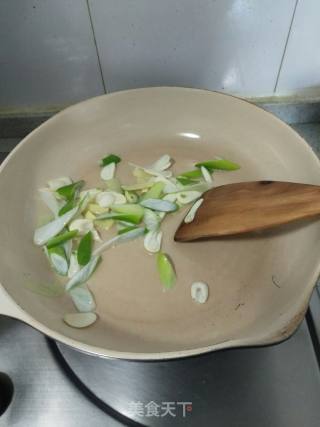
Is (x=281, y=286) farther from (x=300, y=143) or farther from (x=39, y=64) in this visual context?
(x=39, y=64)

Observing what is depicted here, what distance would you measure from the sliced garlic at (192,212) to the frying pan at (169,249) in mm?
25

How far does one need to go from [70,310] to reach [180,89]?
334 millimetres

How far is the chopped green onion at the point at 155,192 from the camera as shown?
1.86ft

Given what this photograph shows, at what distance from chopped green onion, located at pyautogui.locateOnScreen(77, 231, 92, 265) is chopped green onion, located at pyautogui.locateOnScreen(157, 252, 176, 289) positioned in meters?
0.09

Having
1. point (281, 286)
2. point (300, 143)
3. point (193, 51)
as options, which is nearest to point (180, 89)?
point (193, 51)

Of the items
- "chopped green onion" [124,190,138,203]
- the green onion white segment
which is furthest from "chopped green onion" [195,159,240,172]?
"chopped green onion" [124,190,138,203]

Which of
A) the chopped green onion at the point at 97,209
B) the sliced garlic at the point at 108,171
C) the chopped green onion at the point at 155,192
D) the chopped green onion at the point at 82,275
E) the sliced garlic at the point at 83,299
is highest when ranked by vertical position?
the sliced garlic at the point at 108,171

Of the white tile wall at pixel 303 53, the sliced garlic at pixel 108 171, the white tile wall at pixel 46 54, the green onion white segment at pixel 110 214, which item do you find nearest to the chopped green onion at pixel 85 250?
the green onion white segment at pixel 110 214

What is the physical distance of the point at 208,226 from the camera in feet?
1.66

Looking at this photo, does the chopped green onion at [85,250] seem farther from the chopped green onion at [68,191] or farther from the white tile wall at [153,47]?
the white tile wall at [153,47]

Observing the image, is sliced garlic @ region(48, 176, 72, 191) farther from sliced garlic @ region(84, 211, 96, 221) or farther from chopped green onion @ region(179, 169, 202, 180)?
chopped green onion @ region(179, 169, 202, 180)

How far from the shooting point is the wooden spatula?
1.53ft

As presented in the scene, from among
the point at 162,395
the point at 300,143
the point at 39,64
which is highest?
the point at 39,64

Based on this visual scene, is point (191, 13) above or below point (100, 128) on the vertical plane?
above
